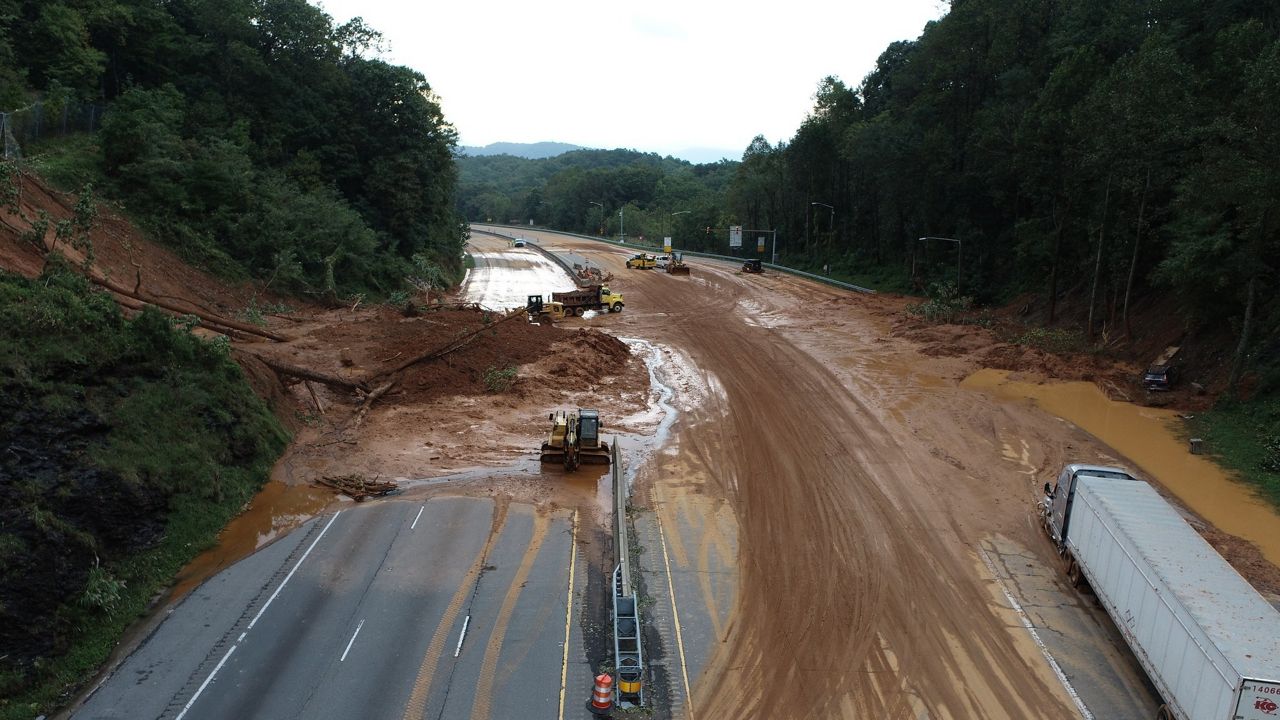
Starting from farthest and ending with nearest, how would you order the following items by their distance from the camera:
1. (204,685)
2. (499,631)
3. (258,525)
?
(258,525)
(499,631)
(204,685)

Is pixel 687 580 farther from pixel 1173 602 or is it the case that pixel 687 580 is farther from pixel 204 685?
pixel 204 685

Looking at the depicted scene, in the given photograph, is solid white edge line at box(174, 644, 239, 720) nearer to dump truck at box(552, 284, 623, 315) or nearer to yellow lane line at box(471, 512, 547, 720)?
yellow lane line at box(471, 512, 547, 720)

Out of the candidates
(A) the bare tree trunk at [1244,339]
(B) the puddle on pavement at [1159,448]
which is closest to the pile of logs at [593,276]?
(B) the puddle on pavement at [1159,448]

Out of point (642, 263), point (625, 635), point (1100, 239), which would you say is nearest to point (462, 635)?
point (625, 635)

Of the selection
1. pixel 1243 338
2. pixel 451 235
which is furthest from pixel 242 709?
pixel 451 235

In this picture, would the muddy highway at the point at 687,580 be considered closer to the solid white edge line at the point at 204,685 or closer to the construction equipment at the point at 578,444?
the solid white edge line at the point at 204,685

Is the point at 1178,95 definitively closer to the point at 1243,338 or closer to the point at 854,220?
the point at 1243,338
